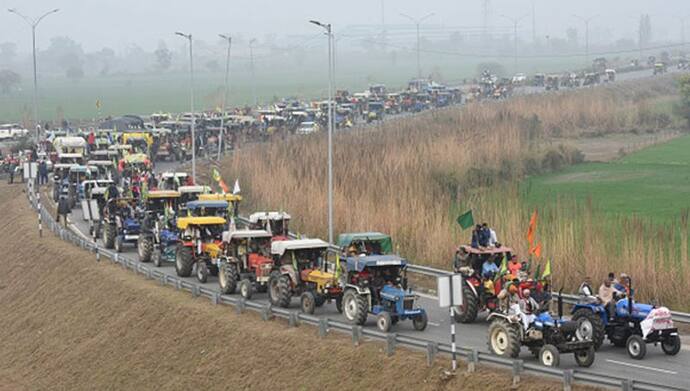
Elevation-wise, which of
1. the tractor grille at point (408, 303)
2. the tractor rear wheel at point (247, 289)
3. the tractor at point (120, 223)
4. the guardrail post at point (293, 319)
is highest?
the tractor at point (120, 223)

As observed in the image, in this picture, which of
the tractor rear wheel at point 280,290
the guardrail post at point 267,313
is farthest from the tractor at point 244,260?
the guardrail post at point 267,313

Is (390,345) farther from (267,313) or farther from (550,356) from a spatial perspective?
(267,313)

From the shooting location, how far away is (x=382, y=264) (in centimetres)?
3134

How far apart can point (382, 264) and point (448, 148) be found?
3822 centimetres

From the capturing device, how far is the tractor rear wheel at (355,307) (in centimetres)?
3152

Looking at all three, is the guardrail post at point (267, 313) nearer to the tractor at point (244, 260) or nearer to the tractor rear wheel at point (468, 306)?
the tractor at point (244, 260)

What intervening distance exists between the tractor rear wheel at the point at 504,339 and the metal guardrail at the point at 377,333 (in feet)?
1.59

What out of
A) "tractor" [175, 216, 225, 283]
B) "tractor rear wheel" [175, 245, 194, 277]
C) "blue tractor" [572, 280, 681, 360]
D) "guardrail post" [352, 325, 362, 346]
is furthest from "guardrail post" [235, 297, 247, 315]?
"blue tractor" [572, 280, 681, 360]

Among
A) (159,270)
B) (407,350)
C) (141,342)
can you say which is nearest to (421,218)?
(159,270)

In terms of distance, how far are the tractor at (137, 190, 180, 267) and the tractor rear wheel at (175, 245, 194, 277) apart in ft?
7.31

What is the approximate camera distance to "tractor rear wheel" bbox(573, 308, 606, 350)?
27.9 metres

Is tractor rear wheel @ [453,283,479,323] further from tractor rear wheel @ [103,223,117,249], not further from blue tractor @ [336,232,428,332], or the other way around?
tractor rear wheel @ [103,223,117,249]

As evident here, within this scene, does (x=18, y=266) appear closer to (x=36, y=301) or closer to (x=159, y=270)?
(x=36, y=301)

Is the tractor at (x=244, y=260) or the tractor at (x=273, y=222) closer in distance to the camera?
the tractor at (x=244, y=260)
